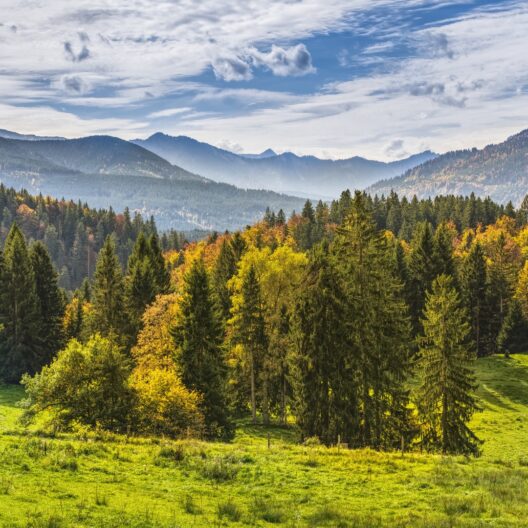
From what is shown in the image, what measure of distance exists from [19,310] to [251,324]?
33.4 m

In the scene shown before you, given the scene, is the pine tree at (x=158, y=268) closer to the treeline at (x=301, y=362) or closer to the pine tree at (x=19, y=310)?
the pine tree at (x=19, y=310)

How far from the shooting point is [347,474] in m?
21.6

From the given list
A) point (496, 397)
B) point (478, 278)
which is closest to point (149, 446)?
point (496, 397)

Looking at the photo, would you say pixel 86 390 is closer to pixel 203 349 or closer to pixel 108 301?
pixel 203 349

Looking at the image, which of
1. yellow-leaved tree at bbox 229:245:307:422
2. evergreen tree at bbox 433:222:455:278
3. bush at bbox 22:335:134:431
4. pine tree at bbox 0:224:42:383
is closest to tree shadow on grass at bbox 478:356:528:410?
evergreen tree at bbox 433:222:455:278

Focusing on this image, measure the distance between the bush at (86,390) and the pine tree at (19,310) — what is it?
119 feet

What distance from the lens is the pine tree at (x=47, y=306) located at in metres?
67.6

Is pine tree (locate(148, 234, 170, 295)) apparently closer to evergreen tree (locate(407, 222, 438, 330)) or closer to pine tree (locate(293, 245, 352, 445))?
pine tree (locate(293, 245, 352, 445))

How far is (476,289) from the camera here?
84.8 metres

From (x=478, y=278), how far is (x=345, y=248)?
2243 inches

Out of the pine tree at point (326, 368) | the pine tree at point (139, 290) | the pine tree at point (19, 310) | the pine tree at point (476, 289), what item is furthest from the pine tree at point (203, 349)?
the pine tree at point (476, 289)

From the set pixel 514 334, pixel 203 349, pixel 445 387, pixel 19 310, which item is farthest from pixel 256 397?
pixel 514 334

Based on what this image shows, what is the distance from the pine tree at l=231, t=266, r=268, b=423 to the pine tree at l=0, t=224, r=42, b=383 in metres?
30.3

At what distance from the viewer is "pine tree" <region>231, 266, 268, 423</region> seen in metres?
46.5
